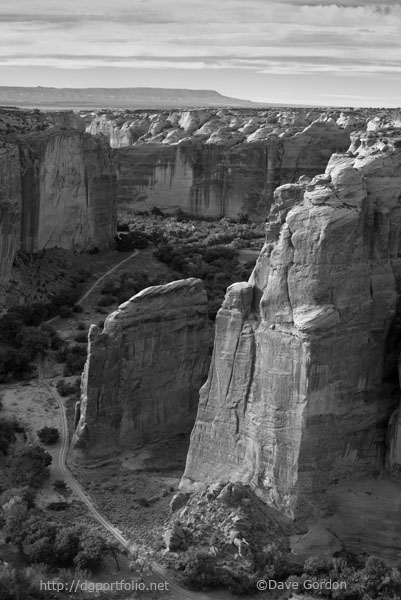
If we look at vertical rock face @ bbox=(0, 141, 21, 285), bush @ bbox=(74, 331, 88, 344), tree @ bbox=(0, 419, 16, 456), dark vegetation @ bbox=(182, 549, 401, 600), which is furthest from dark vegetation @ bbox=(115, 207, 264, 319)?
dark vegetation @ bbox=(182, 549, 401, 600)

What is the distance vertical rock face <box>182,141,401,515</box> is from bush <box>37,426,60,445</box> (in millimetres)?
7243

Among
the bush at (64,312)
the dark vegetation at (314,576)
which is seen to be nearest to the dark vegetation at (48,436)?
the dark vegetation at (314,576)

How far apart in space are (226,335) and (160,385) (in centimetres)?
538

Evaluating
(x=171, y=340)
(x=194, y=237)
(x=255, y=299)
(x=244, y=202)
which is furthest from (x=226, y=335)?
(x=244, y=202)

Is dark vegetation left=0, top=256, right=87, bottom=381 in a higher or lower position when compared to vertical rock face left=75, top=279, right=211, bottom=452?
lower

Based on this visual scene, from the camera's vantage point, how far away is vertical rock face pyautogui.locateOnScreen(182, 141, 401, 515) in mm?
21281

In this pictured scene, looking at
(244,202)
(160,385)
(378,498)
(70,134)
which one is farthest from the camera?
(244,202)

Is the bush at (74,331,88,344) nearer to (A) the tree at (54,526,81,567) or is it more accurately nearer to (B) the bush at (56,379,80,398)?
(B) the bush at (56,379,80,398)

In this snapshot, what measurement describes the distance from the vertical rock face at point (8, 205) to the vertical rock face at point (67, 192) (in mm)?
1526

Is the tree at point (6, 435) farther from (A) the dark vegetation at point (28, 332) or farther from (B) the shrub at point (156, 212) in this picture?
(B) the shrub at point (156, 212)

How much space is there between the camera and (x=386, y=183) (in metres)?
22.8

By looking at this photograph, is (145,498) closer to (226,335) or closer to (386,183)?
(226,335)

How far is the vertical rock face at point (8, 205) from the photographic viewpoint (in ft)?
154

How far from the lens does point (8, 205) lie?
47.0 meters
